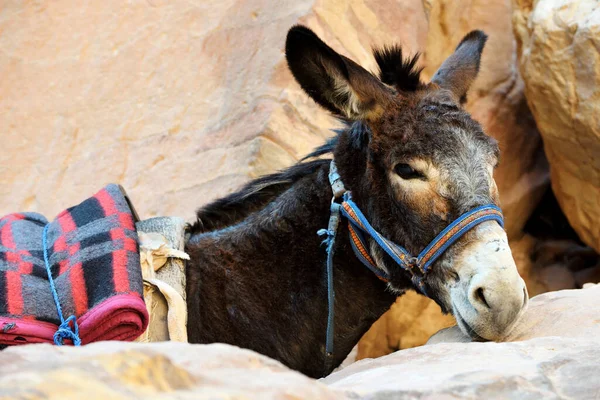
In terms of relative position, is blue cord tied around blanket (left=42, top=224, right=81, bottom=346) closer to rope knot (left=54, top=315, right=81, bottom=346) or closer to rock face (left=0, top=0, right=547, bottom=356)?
rope knot (left=54, top=315, right=81, bottom=346)

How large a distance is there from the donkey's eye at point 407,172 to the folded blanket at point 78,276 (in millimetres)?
1007

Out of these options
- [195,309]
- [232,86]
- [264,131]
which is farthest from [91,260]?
[232,86]

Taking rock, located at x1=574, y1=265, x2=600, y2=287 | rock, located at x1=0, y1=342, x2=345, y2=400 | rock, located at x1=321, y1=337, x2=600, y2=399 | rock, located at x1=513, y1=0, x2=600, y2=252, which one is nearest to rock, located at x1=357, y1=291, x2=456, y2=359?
rock, located at x1=574, y1=265, x2=600, y2=287

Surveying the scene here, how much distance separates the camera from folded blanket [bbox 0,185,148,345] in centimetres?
217

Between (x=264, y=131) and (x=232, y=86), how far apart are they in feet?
2.00

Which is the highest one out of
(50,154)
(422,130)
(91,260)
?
(422,130)

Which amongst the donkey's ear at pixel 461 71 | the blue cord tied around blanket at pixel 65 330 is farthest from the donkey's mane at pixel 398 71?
the blue cord tied around blanket at pixel 65 330

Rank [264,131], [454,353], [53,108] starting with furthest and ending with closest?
[53,108], [264,131], [454,353]

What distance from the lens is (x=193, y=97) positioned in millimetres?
4688

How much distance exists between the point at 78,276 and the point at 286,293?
0.81 m

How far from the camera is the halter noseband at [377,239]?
2.31 metres

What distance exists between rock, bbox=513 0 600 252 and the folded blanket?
9.80ft

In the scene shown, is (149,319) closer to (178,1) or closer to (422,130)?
(422,130)

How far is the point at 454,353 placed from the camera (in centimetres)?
184
